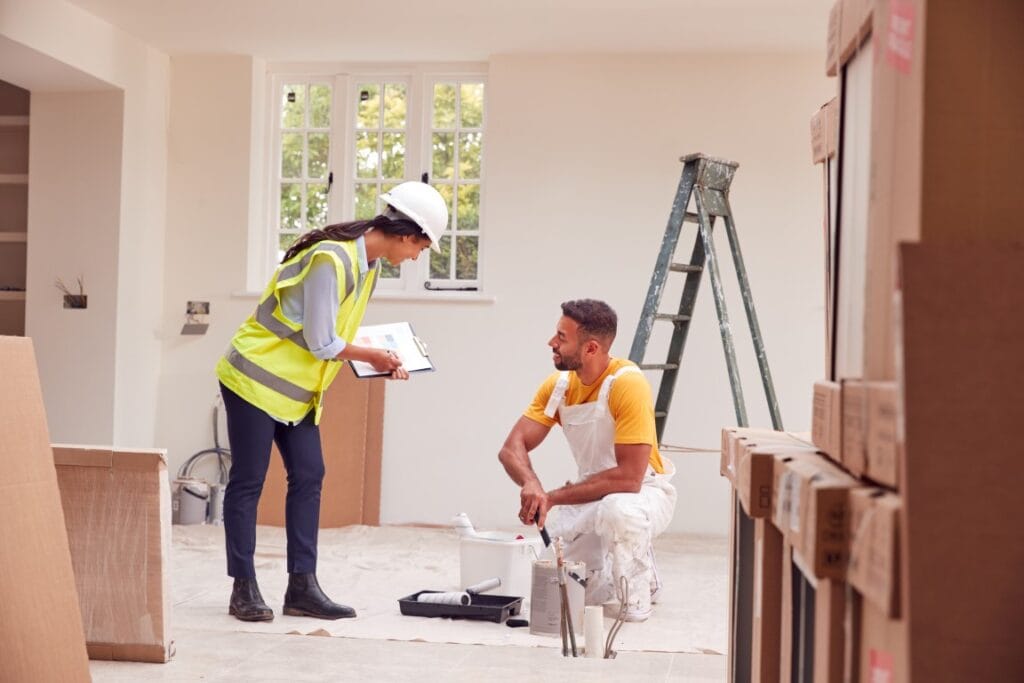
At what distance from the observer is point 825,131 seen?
1.88m

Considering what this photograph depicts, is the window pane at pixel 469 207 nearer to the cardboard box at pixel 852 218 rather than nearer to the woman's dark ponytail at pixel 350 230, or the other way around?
the woman's dark ponytail at pixel 350 230

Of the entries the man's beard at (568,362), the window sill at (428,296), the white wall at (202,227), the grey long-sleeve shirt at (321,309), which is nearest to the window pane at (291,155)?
the white wall at (202,227)

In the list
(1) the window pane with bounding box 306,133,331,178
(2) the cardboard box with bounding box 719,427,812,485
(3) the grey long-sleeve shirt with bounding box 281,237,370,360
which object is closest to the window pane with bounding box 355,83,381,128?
(1) the window pane with bounding box 306,133,331,178

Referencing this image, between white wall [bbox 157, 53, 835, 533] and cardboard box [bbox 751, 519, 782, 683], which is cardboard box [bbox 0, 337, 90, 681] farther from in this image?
white wall [bbox 157, 53, 835, 533]

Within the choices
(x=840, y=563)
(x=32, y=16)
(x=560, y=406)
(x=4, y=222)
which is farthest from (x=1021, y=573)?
(x=4, y=222)

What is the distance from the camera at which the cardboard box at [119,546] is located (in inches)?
129

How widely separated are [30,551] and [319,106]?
16.6ft

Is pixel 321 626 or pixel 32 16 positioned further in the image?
pixel 32 16

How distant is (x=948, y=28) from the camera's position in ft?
3.42

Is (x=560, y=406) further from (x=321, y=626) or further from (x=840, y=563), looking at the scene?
(x=840, y=563)

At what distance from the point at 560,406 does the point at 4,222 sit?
14.0ft

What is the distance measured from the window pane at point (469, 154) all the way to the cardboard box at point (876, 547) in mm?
6077

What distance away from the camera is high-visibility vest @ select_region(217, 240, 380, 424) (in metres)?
3.95

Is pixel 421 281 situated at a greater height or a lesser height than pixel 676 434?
greater
